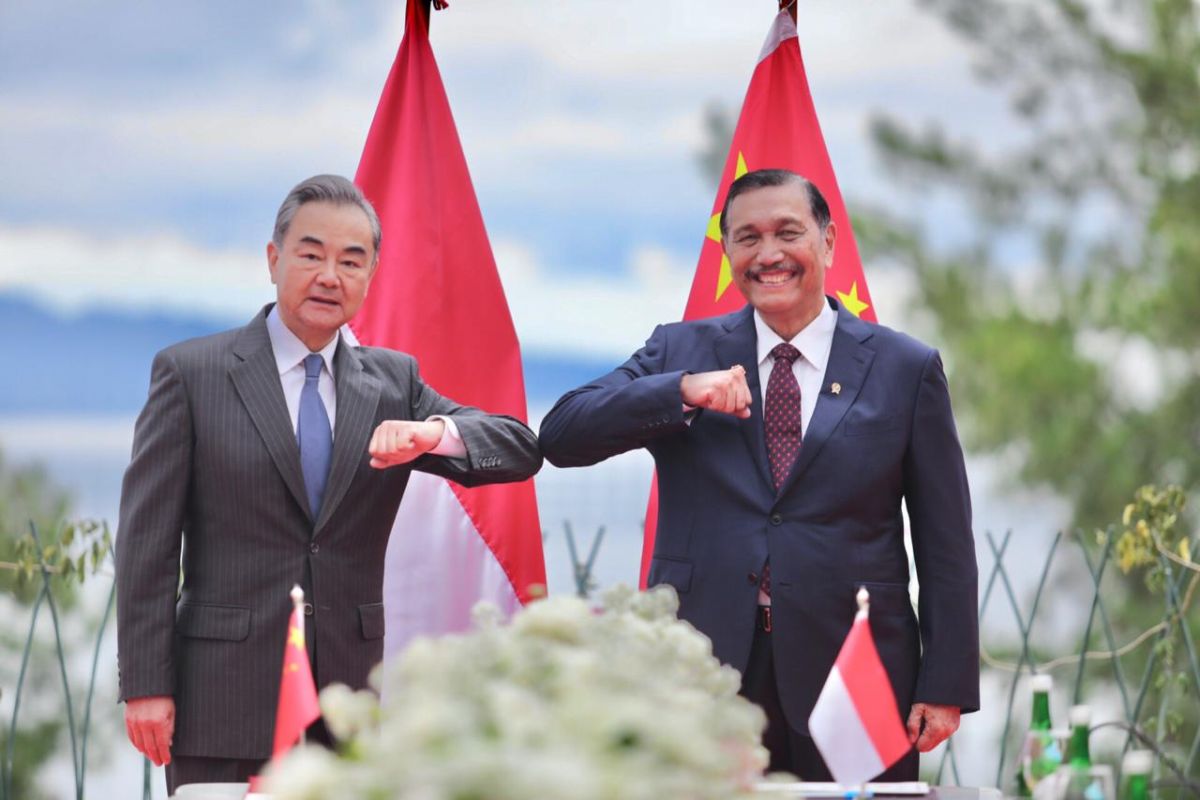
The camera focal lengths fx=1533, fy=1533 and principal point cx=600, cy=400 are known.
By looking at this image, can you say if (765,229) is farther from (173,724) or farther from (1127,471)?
(1127,471)

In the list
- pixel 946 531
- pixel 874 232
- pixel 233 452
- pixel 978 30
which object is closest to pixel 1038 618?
pixel 874 232

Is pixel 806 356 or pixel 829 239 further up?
pixel 829 239

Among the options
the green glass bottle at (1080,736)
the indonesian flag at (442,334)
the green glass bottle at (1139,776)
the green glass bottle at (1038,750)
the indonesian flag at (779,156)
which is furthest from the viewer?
the indonesian flag at (779,156)

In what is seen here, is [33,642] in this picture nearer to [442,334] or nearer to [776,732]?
[442,334]

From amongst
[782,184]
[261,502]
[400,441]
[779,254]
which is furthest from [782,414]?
[261,502]

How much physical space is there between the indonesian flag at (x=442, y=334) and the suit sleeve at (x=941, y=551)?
4.28 ft

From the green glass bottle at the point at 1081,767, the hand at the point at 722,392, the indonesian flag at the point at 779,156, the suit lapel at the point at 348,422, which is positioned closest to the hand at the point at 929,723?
the hand at the point at 722,392

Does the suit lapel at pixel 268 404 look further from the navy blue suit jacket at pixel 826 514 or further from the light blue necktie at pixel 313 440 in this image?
the navy blue suit jacket at pixel 826 514

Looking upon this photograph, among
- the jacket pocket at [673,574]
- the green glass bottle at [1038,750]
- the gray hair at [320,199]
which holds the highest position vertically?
the gray hair at [320,199]

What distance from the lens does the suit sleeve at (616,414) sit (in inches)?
113

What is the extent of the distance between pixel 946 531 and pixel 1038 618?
6.18m

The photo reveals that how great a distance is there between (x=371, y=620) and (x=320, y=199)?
0.79m

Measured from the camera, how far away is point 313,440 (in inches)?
111

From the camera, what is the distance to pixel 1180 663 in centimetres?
764
